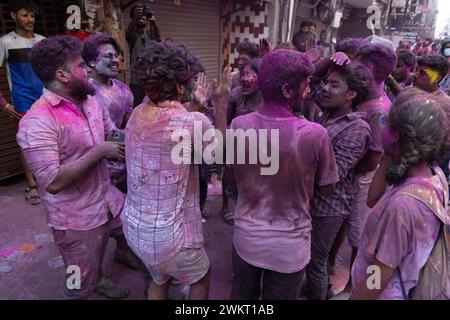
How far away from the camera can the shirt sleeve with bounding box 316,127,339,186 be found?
1655mm

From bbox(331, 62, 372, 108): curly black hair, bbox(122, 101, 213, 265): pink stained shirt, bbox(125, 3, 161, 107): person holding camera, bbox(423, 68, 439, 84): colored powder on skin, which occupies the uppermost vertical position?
bbox(125, 3, 161, 107): person holding camera

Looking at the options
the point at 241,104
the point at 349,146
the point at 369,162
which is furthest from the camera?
the point at 241,104

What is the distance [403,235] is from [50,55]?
205 cm

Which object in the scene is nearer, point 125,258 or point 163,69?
point 163,69

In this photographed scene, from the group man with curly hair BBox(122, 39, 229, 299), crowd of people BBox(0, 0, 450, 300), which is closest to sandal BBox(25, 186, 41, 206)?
crowd of people BBox(0, 0, 450, 300)

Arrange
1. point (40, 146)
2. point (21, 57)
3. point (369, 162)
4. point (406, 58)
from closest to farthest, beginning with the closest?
point (40, 146)
point (369, 162)
point (21, 57)
point (406, 58)

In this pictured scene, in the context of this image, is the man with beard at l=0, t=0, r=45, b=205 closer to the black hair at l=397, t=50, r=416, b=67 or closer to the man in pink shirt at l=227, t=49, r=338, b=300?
the man in pink shirt at l=227, t=49, r=338, b=300

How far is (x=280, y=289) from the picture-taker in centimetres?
183

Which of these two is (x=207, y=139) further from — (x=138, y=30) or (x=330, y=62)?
(x=138, y=30)

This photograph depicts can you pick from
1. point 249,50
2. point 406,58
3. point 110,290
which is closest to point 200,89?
point 110,290

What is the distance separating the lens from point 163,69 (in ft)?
5.62

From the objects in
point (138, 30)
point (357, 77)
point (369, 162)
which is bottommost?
point (369, 162)

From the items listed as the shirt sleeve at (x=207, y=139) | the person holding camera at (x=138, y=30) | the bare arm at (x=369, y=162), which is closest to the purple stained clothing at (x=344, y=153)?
the bare arm at (x=369, y=162)

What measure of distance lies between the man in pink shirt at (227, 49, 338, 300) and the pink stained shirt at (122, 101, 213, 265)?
0.86 feet
